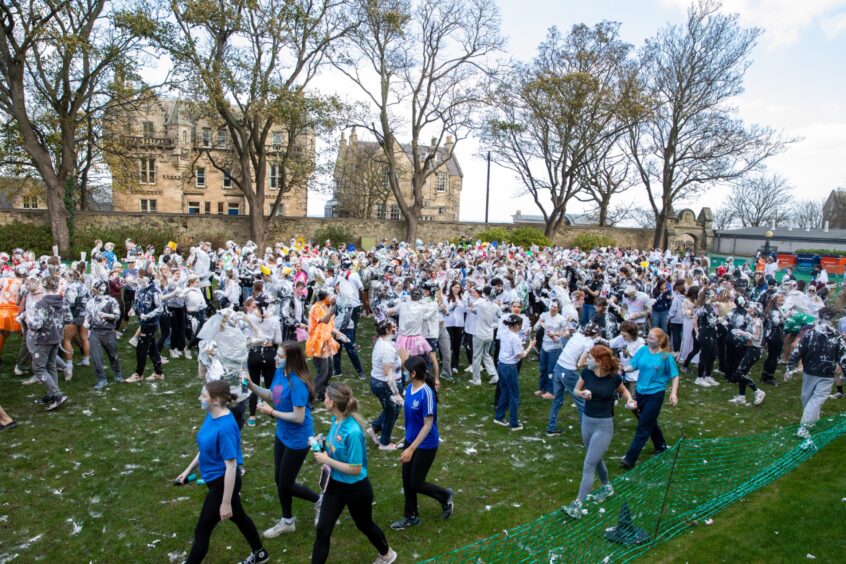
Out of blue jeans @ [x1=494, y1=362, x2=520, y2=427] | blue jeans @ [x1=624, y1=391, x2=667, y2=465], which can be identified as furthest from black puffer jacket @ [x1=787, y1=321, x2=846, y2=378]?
blue jeans @ [x1=494, y1=362, x2=520, y2=427]

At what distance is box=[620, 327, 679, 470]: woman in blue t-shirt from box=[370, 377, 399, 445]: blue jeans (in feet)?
9.54

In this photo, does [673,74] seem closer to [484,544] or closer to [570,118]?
[570,118]

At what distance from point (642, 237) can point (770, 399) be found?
3322 centimetres

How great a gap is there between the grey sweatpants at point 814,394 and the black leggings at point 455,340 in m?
5.67

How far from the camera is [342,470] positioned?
4215 mm

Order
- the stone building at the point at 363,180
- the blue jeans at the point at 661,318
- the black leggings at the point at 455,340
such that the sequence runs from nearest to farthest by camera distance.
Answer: the black leggings at the point at 455,340 < the blue jeans at the point at 661,318 < the stone building at the point at 363,180


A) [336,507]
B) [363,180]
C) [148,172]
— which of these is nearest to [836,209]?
[363,180]

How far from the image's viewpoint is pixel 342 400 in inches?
171

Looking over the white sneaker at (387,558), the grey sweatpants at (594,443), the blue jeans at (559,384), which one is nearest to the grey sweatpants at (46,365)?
the white sneaker at (387,558)

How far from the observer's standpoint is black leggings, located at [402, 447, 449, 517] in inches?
205

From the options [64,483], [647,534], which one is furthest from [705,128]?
[64,483]

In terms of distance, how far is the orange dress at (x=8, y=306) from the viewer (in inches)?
363

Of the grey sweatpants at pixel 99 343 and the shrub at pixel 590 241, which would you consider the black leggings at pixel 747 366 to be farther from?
the shrub at pixel 590 241

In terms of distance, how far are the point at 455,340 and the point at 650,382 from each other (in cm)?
490
